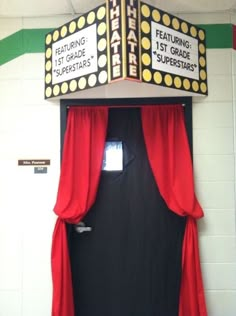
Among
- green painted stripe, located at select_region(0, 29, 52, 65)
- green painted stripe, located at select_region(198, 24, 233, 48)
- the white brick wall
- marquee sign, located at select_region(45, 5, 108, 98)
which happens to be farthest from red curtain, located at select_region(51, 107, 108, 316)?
Result: green painted stripe, located at select_region(198, 24, 233, 48)

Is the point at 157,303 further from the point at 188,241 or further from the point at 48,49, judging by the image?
the point at 48,49

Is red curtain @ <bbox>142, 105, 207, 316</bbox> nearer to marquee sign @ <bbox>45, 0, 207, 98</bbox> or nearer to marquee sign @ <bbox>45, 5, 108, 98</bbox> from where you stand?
marquee sign @ <bbox>45, 0, 207, 98</bbox>

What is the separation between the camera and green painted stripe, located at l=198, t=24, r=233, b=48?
2.99 metres

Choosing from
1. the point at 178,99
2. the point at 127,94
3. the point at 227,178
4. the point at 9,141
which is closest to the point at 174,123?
the point at 178,99

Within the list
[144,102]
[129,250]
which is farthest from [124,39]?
[129,250]

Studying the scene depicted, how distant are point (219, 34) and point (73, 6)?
132cm

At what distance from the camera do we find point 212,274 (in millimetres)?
2906

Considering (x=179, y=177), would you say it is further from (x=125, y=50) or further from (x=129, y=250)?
(x=125, y=50)

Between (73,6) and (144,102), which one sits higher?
(73,6)

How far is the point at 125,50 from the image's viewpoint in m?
2.15

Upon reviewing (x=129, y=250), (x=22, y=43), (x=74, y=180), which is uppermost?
(x=22, y=43)

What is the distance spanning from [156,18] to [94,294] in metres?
2.34

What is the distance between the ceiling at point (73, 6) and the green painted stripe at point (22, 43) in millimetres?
163

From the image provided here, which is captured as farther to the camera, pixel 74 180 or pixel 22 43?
pixel 22 43
